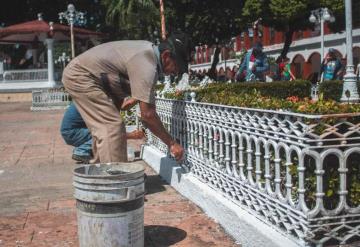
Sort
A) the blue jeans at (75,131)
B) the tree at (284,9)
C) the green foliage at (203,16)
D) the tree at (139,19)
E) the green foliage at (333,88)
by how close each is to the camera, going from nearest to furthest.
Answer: the blue jeans at (75,131)
the green foliage at (333,88)
the tree at (139,19)
the tree at (284,9)
the green foliage at (203,16)

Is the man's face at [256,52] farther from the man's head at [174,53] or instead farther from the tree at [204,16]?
the tree at [204,16]

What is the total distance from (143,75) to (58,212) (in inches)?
70.1

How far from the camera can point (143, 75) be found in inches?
171

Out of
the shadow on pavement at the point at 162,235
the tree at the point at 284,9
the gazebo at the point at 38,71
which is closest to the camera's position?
the shadow on pavement at the point at 162,235

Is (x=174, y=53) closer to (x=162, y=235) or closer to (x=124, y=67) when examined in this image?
(x=124, y=67)

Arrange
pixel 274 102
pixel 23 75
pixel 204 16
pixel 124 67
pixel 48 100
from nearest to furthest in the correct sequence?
pixel 274 102
pixel 124 67
pixel 48 100
pixel 23 75
pixel 204 16

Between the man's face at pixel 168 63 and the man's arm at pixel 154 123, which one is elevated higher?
the man's face at pixel 168 63

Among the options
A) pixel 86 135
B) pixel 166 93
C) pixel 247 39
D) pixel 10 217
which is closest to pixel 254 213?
pixel 10 217

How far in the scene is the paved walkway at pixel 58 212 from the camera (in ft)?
14.3

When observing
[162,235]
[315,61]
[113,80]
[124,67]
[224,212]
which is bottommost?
[162,235]

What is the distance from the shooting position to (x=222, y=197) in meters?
4.68

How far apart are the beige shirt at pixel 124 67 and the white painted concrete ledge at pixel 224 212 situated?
43.2 inches

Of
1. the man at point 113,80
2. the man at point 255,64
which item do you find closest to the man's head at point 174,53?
the man at point 113,80

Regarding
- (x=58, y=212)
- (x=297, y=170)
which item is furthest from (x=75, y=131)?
(x=297, y=170)
